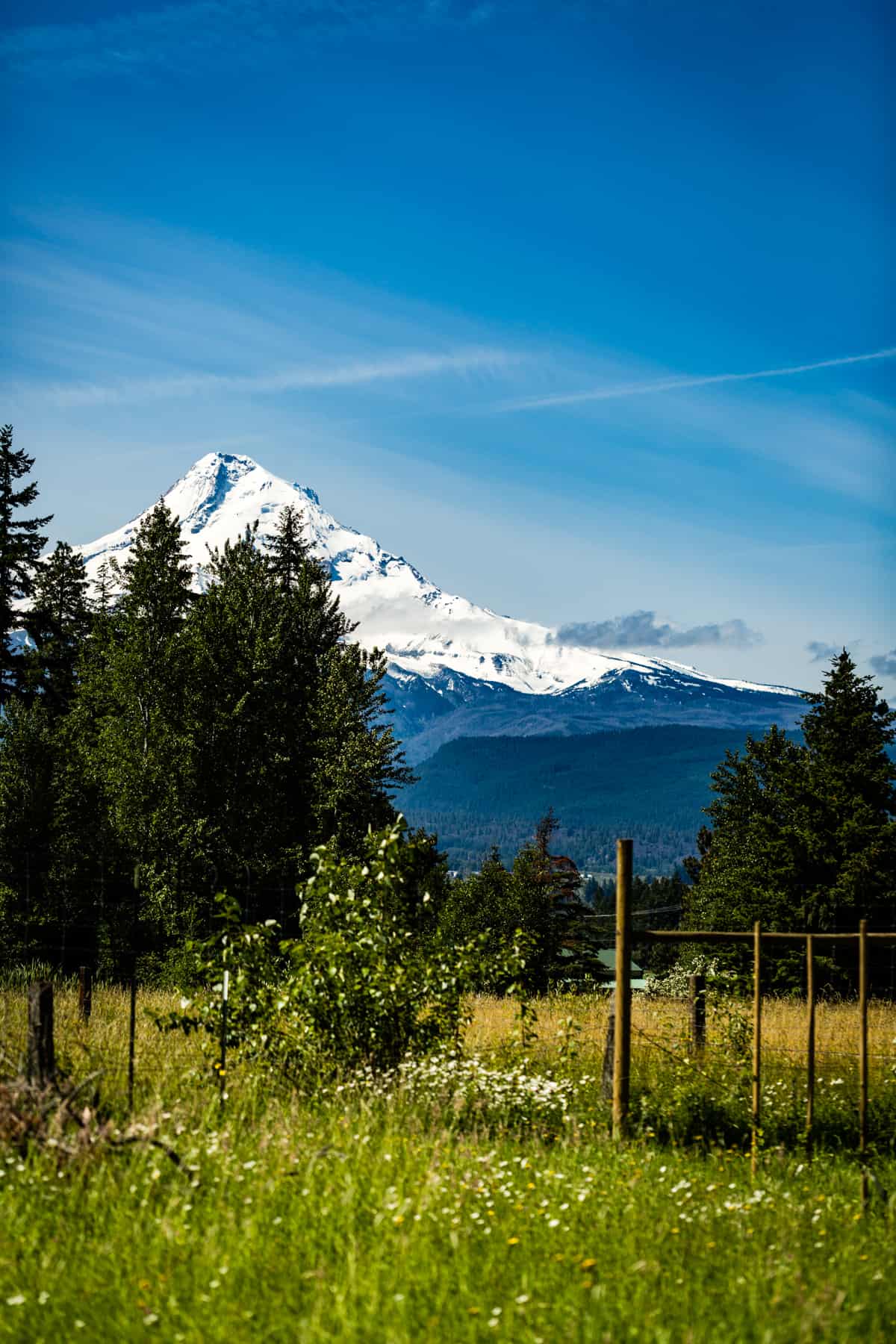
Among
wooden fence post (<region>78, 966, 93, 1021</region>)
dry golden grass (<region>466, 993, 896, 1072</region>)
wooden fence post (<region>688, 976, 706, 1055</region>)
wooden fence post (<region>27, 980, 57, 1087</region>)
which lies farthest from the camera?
dry golden grass (<region>466, 993, 896, 1072</region>)

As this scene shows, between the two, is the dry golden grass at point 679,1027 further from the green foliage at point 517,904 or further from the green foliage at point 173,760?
the green foliage at point 517,904

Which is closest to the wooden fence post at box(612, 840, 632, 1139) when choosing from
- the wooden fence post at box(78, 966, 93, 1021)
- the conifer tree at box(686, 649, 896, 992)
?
the wooden fence post at box(78, 966, 93, 1021)

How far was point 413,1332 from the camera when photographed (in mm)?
4480

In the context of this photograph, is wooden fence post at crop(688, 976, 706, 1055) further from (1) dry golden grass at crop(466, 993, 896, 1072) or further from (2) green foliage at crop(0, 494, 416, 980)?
(2) green foliage at crop(0, 494, 416, 980)

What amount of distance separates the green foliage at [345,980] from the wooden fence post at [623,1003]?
134 cm

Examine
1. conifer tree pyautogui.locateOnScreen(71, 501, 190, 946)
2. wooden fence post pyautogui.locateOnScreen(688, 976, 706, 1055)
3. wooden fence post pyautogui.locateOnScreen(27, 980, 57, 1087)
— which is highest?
conifer tree pyautogui.locateOnScreen(71, 501, 190, 946)

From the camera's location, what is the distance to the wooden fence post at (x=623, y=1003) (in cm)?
838

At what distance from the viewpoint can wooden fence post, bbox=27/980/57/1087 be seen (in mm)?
6871

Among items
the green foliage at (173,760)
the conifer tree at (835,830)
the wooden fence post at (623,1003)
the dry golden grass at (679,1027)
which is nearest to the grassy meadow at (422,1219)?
the wooden fence post at (623,1003)

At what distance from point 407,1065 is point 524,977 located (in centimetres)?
221

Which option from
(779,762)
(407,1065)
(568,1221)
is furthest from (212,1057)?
(779,762)

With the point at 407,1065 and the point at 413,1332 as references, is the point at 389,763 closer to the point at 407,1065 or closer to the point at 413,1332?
the point at 407,1065

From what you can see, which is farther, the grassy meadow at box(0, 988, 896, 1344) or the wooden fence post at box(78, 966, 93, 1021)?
the wooden fence post at box(78, 966, 93, 1021)

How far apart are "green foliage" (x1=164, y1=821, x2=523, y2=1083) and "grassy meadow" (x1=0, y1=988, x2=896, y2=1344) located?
1.30 feet
